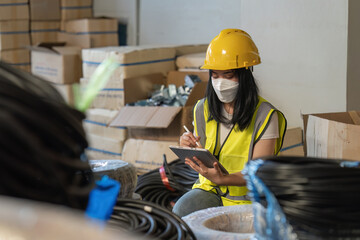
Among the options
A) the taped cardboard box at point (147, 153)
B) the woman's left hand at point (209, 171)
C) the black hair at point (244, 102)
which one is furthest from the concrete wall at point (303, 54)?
the woman's left hand at point (209, 171)

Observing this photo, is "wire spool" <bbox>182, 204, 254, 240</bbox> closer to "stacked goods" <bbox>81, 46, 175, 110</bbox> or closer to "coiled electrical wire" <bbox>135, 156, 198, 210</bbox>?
"coiled electrical wire" <bbox>135, 156, 198, 210</bbox>

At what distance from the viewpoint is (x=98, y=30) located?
6.77 metres

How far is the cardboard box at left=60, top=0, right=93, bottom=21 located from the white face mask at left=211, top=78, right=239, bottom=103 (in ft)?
15.8

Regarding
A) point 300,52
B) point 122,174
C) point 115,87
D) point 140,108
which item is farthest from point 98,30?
point 122,174

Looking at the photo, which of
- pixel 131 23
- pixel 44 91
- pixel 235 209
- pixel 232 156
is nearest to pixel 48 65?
pixel 131 23

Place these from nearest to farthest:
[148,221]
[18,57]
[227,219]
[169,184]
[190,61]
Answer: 1. [148,221]
2. [227,219]
3. [169,184]
4. [190,61]
5. [18,57]

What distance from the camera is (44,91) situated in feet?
4.03

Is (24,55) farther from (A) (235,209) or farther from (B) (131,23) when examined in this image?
(A) (235,209)

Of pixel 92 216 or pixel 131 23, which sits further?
pixel 131 23

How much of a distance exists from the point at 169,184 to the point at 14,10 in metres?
3.92

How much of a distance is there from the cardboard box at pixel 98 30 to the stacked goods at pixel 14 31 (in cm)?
58

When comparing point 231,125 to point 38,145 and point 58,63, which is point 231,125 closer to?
point 38,145

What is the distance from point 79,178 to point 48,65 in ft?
17.0

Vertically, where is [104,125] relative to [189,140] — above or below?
below
